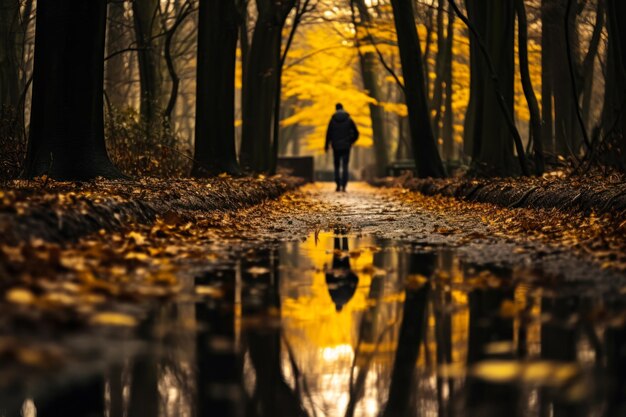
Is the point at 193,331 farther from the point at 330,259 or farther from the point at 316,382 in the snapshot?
the point at 330,259

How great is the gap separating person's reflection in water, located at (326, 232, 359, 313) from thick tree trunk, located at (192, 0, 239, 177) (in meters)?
→ 10.3

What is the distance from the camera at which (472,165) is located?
752 inches

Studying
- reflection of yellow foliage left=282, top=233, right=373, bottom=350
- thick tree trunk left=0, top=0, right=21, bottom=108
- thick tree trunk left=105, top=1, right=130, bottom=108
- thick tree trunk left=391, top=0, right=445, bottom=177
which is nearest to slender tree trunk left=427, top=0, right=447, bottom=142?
thick tree trunk left=391, top=0, right=445, bottom=177

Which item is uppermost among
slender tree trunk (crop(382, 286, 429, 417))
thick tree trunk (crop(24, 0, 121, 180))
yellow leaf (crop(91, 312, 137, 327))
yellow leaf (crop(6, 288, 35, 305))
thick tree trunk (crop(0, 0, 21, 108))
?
thick tree trunk (crop(0, 0, 21, 108))

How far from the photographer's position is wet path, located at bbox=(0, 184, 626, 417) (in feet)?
9.33

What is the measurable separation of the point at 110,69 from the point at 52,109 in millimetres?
21002

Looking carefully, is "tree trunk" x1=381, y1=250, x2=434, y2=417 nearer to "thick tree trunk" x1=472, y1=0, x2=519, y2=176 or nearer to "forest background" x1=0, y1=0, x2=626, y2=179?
"forest background" x1=0, y1=0, x2=626, y2=179

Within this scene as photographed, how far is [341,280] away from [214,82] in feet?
40.9

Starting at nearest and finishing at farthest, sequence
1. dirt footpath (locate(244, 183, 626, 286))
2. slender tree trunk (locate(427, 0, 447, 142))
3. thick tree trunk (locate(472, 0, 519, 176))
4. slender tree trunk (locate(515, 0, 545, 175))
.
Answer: dirt footpath (locate(244, 183, 626, 286))
slender tree trunk (locate(515, 0, 545, 175))
thick tree trunk (locate(472, 0, 519, 176))
slender tree trunk (locate(427, 0, 447, 142))

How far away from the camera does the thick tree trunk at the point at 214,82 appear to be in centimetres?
1750

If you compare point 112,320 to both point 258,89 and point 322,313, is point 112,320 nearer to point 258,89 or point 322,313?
point 322,313

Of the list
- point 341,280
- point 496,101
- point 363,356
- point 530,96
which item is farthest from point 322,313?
point 496,101

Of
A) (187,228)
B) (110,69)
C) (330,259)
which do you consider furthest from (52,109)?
(110,69)

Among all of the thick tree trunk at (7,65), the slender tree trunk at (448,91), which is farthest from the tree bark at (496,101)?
the thick tree trunk at (7,65)
